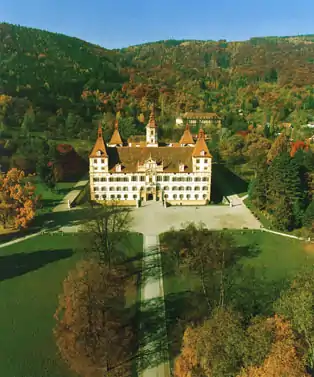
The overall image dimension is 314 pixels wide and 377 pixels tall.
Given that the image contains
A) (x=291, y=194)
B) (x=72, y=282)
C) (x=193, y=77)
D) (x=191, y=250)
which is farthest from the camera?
(x=193, y=77)

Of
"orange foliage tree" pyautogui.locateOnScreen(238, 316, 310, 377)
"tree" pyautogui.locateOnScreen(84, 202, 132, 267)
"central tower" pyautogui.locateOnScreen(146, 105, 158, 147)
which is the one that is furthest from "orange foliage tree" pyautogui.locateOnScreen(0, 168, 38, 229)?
"orange foliage tree" pyautogui.locateOnScreen(238, 316, 310, 377)

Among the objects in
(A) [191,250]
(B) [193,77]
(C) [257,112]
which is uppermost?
(B) [193,77]

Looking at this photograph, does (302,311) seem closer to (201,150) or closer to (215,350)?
(215,350)

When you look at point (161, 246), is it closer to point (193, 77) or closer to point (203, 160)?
point (203, 160)

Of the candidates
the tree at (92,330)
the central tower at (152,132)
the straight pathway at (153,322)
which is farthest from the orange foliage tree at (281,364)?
the central tower at (152,132)

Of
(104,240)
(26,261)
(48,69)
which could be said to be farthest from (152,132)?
(48,69)

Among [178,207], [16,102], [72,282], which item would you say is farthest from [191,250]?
[16,102]
